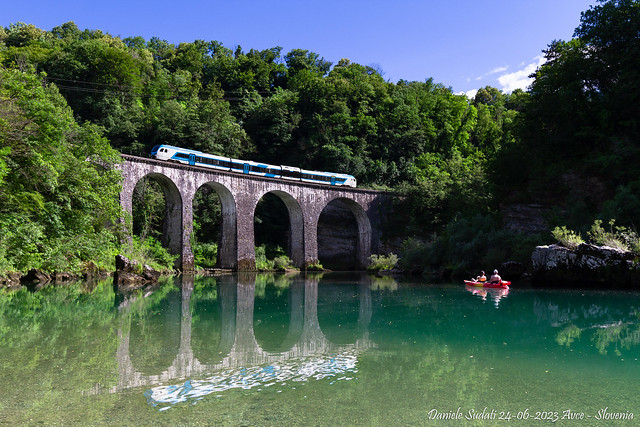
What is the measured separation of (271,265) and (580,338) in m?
25.3

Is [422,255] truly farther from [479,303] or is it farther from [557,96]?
[479,303]

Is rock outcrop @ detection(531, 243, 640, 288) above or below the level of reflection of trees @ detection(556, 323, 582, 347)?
above

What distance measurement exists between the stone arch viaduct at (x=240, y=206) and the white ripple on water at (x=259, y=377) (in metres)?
20.2

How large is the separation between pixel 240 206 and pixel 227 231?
1717mm

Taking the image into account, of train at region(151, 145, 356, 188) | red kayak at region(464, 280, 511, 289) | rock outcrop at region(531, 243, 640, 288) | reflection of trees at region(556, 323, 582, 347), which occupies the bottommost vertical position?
red kayak at region(464, 280, 511, 289)

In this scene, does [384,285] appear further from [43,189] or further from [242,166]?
[242,166]

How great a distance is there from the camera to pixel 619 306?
40.6ft

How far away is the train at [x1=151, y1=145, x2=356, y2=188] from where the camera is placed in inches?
1120

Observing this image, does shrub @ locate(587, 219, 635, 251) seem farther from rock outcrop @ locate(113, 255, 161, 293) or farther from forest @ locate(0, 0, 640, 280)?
rock outcrop @ locate(113, 255, 161, 293)

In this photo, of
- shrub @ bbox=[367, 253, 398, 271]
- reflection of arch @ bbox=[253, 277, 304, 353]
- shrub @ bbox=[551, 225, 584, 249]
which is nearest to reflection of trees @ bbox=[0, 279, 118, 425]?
reflection of arch @ bbox=[253, 277, 304, 353]

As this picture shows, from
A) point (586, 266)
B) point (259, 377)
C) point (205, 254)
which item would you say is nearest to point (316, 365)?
point (259, 377)

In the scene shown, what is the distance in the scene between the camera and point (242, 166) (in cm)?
3178

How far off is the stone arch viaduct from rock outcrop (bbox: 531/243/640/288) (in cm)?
1662

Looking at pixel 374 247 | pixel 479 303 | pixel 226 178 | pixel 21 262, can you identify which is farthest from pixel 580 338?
pixel 374 247
